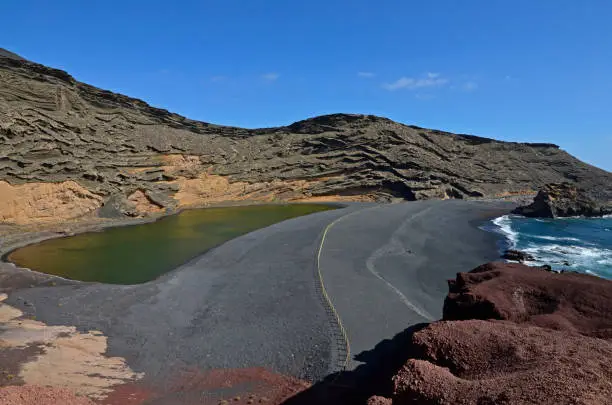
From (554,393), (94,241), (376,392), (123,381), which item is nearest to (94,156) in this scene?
(94,241)

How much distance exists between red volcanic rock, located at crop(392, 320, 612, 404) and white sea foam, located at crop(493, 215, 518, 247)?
26.2 meters

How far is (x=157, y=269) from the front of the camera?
67.0ft

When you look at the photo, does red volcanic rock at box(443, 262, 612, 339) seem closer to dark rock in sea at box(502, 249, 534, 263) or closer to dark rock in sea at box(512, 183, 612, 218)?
dark rock in sea at box(502, 249, 534, 263)

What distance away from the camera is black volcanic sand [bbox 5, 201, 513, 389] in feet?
34.9

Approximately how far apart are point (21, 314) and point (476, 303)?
52.1 ft

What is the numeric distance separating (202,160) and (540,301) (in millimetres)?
52648

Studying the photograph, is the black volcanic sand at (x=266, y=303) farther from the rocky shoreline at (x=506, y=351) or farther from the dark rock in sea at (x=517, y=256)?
the rocky shoreline at (x=506, y=351)

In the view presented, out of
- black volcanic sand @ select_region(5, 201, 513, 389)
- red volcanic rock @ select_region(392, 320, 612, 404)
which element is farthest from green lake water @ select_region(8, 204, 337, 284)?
red volcanic rock @ select_region(392, 320, 612, 404)

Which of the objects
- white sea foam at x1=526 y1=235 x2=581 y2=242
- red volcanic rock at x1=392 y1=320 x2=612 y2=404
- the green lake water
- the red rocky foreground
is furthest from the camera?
white sea foam at x1=526 y1=235 x2=581 y2=242

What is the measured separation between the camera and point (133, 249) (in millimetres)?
25359

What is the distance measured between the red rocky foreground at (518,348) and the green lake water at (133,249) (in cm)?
1670

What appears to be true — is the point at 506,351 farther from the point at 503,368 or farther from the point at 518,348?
the point at 503,368

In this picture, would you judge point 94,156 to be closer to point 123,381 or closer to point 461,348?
point 123,381

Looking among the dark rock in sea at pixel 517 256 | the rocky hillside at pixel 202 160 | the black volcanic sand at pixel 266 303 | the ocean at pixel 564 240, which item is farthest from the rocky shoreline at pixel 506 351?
the rocky hillside at pixel 202 160
